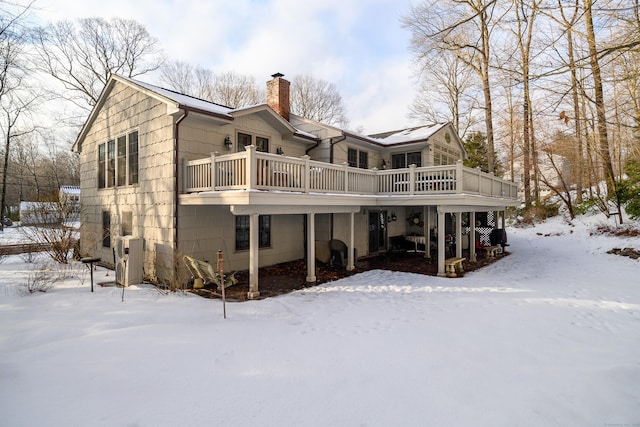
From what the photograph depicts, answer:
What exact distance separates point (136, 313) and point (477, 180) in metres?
11.1

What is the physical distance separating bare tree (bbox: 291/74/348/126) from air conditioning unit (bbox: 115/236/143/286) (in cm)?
2828

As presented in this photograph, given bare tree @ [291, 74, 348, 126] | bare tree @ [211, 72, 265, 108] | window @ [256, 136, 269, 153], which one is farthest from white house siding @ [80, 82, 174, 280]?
bare tree @ [291, 74, 348, 126]

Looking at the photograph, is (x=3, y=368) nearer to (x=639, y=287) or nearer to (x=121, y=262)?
(x=121, y=262)

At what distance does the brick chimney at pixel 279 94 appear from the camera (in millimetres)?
13578

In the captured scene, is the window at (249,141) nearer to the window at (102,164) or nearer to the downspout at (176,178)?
the downspout at (176,178)

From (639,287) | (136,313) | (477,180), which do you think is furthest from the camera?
(477,180)

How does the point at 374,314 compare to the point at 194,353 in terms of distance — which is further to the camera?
the point at 374,314

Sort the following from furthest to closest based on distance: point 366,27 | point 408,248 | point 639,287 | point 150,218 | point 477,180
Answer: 1. point 408,248
2. point 477,180
3. point 150,218
4. point 639,287
5. point 366,27

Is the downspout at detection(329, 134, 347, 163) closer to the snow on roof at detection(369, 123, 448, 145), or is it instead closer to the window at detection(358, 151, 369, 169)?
the window at detection(358, 151, 369, 169)

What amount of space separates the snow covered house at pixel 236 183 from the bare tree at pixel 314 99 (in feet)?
74.0

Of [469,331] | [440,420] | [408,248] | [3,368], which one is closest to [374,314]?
[469,331]

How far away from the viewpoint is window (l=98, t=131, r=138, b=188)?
10.8 m

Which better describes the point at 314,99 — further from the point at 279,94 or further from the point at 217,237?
the point at 217,237

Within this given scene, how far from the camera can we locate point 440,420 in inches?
124
